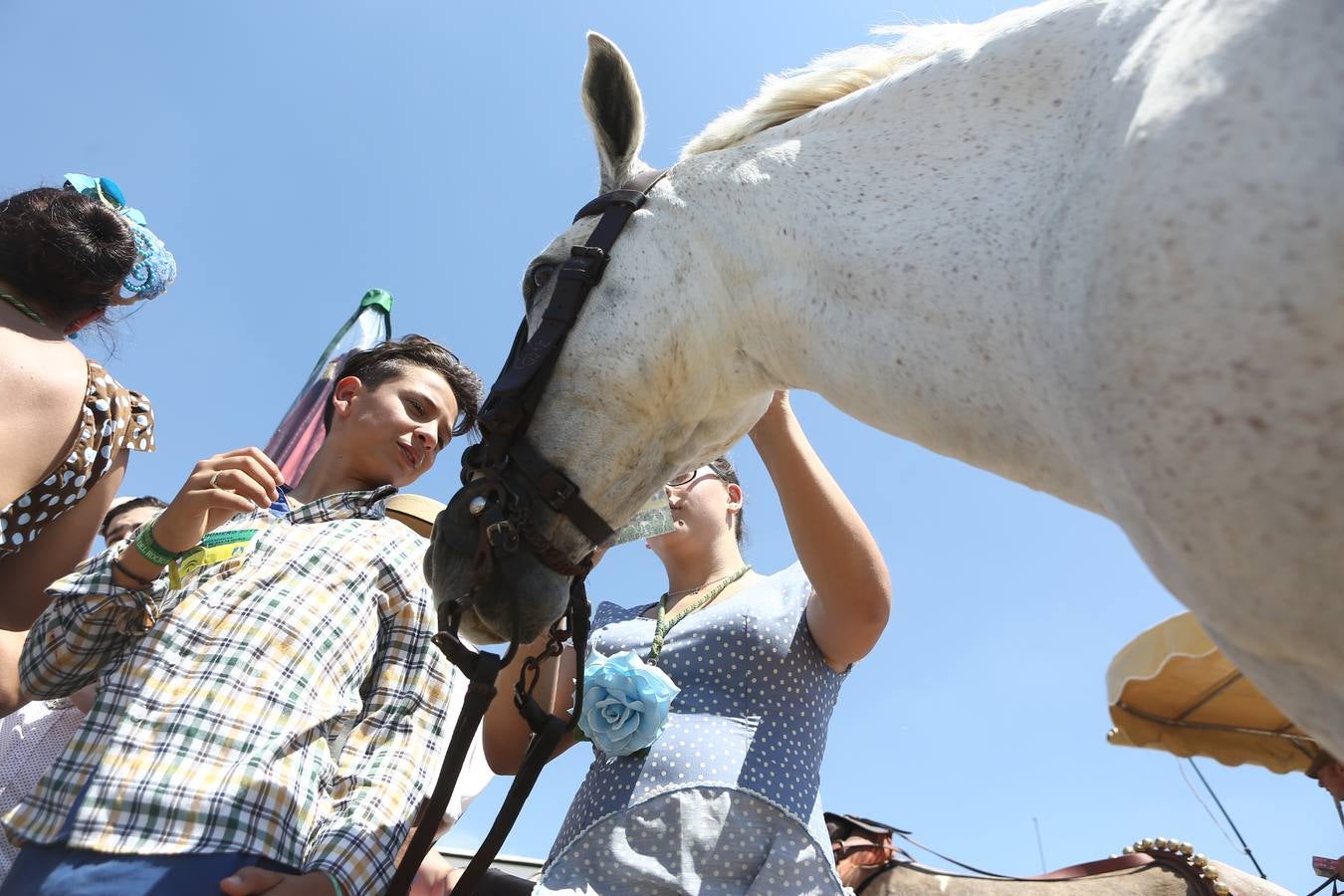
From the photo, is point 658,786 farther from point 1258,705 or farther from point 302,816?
point 1258,705

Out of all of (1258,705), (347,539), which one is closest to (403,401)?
(347,539)

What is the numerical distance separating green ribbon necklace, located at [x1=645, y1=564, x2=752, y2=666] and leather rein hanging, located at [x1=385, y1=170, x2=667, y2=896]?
0.45 meters

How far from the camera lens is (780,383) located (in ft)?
6.11

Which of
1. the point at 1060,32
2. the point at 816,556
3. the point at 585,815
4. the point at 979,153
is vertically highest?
the point at 1060,32

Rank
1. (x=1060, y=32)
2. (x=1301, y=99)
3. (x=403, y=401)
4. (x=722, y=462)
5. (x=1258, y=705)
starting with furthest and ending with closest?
(x=1258, y=705), (x=722, y=462), (x=403, y=401), (x=1060, y=32), (x=1301, y=99)

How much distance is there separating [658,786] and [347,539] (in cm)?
99

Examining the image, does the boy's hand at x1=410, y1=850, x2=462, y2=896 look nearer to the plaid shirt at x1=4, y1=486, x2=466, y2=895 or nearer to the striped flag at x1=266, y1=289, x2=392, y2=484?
the plaid shirt at x1=4, y1=486, x2=466, y2=895

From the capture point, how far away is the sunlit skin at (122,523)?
13.3ft

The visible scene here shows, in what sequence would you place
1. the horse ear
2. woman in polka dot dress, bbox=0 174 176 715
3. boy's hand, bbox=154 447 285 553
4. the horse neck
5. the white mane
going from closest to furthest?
1. the horse neck
2. the white mane
3. boy's hand, bbox=154 447 285 553
4. the horse ear
5. woman in polka dot dress, bbox=0 174 176 715

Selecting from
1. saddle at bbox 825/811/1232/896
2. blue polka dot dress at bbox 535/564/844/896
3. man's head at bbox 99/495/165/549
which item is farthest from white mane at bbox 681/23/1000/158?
man's head at bbox 99/495/165/549

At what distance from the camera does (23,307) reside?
234cm

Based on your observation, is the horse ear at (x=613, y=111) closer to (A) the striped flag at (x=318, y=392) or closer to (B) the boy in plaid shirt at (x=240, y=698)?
(B) the boy in plaid shirt at (x=240, y=698)

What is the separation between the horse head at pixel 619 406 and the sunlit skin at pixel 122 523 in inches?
111

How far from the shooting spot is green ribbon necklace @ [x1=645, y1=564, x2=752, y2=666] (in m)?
2.38
